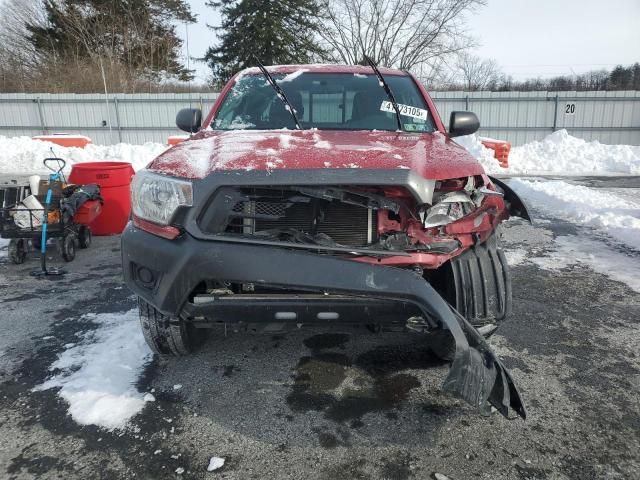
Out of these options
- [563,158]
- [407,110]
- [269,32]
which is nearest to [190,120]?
[407,110]

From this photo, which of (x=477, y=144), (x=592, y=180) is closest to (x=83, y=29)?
(x=477, y=144)

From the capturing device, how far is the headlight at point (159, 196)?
2.23m

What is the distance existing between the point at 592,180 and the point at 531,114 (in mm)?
5782

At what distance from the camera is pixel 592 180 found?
40.8 feet

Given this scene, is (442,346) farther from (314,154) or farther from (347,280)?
(314,154)

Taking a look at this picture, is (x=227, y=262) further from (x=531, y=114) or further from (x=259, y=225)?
(x=531, y=114)

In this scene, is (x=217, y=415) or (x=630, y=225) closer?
(x=217, y=415)

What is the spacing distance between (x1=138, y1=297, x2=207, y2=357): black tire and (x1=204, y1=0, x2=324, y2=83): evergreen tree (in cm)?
2492

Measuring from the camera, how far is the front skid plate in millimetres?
2055

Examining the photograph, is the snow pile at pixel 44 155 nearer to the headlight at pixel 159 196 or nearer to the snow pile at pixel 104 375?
the snow pile at pixel 104 375

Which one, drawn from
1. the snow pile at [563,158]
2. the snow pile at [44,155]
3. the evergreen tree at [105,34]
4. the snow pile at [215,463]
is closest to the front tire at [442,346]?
the snow pile at [215,463]

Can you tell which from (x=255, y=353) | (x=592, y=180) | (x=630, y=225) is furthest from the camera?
(x=592, y=180)

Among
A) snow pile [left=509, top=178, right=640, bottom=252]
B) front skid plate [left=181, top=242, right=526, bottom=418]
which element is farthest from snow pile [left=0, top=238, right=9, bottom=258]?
snow pile [left=509, top=178, right=640, bottom=252]

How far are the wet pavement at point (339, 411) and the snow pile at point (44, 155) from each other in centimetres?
1094
